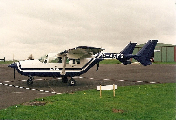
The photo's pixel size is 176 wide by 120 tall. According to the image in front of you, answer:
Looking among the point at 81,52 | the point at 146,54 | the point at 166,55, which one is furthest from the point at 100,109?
the point at 166,55

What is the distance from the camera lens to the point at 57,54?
16750 millimetres

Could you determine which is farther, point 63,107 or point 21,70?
point 21,70

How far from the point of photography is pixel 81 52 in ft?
53.8

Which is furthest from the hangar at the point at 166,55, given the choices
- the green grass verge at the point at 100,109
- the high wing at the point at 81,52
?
the green grass verge at the point at 100,109

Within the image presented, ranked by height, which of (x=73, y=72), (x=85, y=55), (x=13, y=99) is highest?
(x=85, y=55)

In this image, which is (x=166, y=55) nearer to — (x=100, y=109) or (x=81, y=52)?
(x=81, y=52)

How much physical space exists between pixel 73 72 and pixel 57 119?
9814 mm

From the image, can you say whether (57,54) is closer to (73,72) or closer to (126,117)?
(73,72)

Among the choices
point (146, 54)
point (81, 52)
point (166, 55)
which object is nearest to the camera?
point (81, 52)

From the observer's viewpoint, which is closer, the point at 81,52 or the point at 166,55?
the point at 81,52

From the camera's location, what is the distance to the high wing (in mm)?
15156

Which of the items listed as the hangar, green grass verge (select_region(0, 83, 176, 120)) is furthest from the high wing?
the hangar

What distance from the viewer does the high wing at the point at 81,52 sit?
15.2 m

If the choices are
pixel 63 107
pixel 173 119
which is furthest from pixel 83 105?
pixel 173 119
